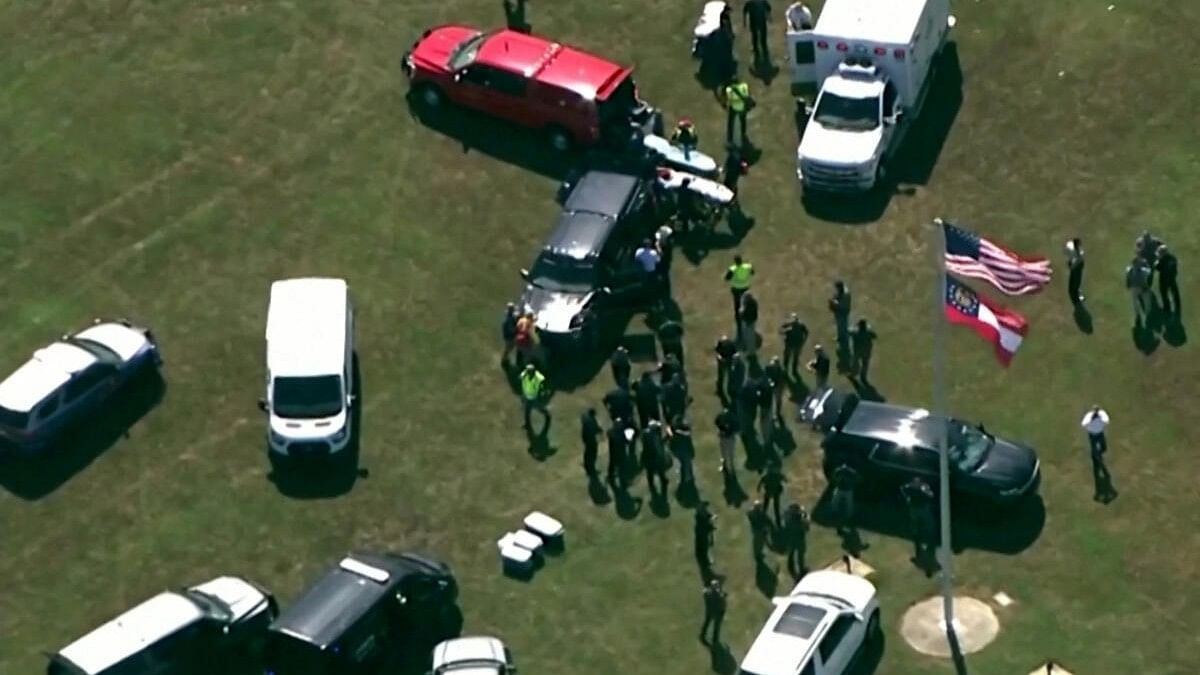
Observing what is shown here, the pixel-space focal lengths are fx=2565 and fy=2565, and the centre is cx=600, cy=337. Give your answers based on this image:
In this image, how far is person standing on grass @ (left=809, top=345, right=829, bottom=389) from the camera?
184 feet

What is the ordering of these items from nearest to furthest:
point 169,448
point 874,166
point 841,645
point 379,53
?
point 841,645
point 169,448
point 874,166
point 379,53

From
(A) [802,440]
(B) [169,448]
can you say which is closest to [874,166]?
(A) [802,440]

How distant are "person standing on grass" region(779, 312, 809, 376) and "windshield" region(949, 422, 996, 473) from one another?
16.2 feet

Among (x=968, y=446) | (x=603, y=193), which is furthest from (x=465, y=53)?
(x=968, y=446)

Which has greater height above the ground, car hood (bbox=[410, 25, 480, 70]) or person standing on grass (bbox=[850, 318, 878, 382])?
car hood (bbox=[410, 25, 480, 70])

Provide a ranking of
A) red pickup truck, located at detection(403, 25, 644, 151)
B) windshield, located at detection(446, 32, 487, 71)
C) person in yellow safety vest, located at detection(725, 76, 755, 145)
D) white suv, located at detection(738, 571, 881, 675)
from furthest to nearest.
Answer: windshield, located at detection(446, 32, 487, 71)
person in yellow safety vest, located at detection(725, 76, 755, 145)
red pickup truck, located at detection(403, 25, 644, 151)
white suv, located at detection(738, 571, 881, 675)

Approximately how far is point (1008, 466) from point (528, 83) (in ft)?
54.8

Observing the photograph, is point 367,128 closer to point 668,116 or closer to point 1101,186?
point 668,116

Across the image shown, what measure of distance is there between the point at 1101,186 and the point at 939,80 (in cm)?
557

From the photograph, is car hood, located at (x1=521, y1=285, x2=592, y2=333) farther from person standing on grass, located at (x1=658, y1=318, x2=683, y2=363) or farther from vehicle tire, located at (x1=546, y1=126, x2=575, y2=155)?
vehicle tire, located at (x1=546, y1=126, x2=575, y2=155)

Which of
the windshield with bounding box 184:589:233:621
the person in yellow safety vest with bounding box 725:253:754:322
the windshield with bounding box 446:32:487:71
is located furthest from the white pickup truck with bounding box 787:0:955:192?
the windshield with bounding box 184:589:233:621

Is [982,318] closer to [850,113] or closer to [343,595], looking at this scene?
[343,595]

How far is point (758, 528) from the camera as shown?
53594 millimetres

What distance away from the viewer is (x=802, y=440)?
182 feet
